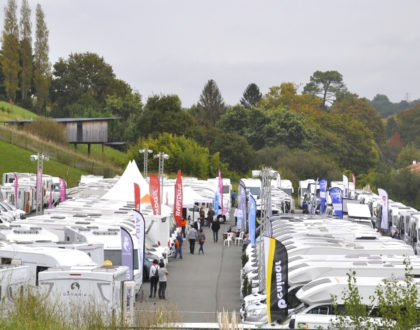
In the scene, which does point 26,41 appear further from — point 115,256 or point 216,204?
point 115,256

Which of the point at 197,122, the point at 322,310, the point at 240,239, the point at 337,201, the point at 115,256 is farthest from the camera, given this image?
the point at 197,122

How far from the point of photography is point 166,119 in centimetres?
8944

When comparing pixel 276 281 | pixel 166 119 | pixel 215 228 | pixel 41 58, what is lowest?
pixel 276 281

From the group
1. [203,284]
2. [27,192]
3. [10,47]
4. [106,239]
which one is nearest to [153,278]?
[106,239]

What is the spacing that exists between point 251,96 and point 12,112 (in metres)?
47.1

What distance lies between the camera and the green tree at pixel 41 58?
3713 inches

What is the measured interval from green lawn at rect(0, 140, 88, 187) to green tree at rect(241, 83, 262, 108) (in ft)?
206

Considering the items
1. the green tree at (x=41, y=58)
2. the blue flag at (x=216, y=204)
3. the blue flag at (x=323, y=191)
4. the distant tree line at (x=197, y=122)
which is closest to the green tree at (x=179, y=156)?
the distant tree line at (x=197, y=122)

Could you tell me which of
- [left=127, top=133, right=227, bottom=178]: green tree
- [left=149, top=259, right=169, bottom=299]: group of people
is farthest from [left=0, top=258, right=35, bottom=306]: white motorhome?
[left=127, top=133, right=227, bottom=178]: green tree

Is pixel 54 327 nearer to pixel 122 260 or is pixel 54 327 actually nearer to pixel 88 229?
pixel 122 260

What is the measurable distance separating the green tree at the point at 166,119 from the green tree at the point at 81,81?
2321cm

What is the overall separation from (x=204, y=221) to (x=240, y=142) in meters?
41.5

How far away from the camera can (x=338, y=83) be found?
6880 inches

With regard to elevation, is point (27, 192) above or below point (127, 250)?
above
